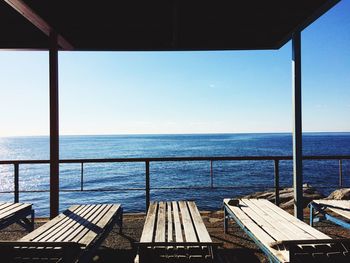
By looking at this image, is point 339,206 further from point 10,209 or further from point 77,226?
point 10,209

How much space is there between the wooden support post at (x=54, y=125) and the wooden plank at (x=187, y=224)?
66.8 inches

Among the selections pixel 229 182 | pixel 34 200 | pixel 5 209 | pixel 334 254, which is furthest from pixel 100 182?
pixel 334 254

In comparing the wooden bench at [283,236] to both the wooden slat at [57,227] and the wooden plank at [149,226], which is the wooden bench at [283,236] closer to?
the wooden plank at [149,226]

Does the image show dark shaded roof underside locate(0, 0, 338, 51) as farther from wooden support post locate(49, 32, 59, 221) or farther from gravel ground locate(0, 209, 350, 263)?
gravel ground locate(0, 209, 350, 263)

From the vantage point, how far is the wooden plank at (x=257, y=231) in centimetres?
184

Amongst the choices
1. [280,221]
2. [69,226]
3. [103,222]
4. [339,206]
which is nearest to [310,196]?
[339,206]

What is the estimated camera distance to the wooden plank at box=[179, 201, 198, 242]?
2.06 meters

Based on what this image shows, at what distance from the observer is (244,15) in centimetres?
322

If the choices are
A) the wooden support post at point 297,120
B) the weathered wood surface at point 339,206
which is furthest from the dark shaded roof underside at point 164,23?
the weathered wood surface at point 339,206

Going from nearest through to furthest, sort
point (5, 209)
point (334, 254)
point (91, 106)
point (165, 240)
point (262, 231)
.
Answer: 1. point (334, 254)
2. point (165, 240)
3. point (262, 231)
4. point (5, 209)
5. point (91, 106)

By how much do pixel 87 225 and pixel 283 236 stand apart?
1825 mm

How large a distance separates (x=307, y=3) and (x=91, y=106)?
11233 centimetres

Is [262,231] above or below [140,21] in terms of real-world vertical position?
below

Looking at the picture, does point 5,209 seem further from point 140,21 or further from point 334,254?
point 334,254
